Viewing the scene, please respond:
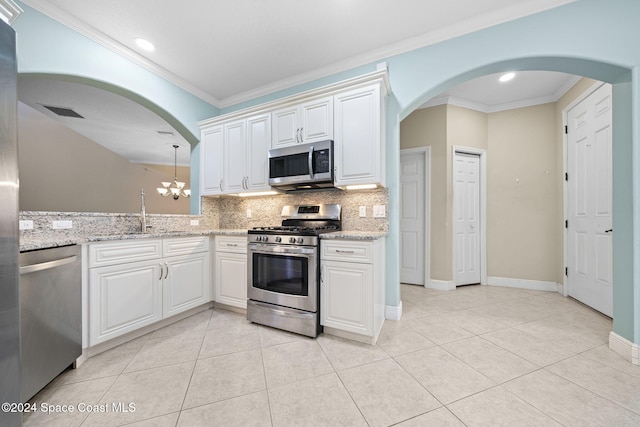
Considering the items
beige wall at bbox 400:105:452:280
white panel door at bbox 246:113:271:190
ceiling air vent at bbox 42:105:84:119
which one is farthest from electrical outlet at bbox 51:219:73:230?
beige wall at bbox 400:105:452:280

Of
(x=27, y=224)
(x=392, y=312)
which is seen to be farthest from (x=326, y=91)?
(x=27, y=224)

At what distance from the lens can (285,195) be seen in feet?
10.5

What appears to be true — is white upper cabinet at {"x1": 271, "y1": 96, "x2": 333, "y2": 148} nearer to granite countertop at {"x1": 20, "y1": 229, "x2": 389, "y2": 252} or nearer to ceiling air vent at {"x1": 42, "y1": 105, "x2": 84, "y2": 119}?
granite countertop at {"x1": 20, "y1": 229, "x2": 389, "y2": 252}

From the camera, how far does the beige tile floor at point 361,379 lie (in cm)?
128

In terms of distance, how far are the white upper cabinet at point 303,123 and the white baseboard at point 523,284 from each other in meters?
Answer: 3.52

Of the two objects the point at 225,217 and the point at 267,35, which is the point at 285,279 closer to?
the point at 225,217

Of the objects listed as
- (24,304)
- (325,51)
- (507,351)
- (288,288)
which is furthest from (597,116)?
(24,304)

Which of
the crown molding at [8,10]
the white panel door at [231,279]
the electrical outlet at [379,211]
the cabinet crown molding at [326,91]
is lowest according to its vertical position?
the white panel door at [231,279]

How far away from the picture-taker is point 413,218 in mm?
3863

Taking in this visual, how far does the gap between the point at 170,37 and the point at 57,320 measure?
2.63 metres

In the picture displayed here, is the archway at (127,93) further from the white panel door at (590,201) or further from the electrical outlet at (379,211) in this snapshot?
the white panel door at (590,201)

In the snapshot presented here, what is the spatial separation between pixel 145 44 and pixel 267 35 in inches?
51.7

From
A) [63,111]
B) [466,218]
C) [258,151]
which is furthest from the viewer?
[63,111]

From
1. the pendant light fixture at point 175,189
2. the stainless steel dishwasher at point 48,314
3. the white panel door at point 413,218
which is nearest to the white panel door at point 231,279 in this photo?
the stainless steel dishwasher at point 48,314
